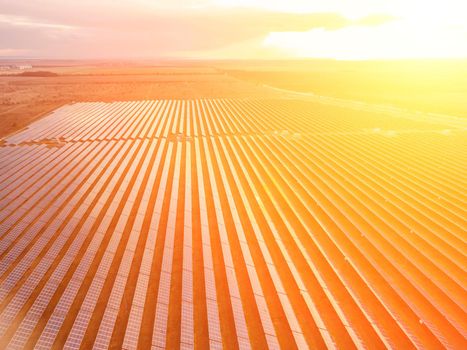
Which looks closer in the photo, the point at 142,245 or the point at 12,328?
the point at 12,328

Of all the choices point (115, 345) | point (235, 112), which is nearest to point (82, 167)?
point (115, 345)

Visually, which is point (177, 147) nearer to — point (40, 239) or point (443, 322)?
point (40, 239)

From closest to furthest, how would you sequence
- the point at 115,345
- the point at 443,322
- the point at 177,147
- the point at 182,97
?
the point at 115,345 < the point at 443,322 < the point at 177,147 < the point at 182,97

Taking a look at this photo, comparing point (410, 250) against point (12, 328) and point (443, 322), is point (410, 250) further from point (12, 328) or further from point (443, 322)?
point (12, 328)

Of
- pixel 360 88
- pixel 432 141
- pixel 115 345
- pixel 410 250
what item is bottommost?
pixel 115 345

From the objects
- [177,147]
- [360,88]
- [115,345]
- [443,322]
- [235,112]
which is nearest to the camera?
[115,345]

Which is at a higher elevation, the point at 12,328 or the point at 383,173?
the point at 383,173
